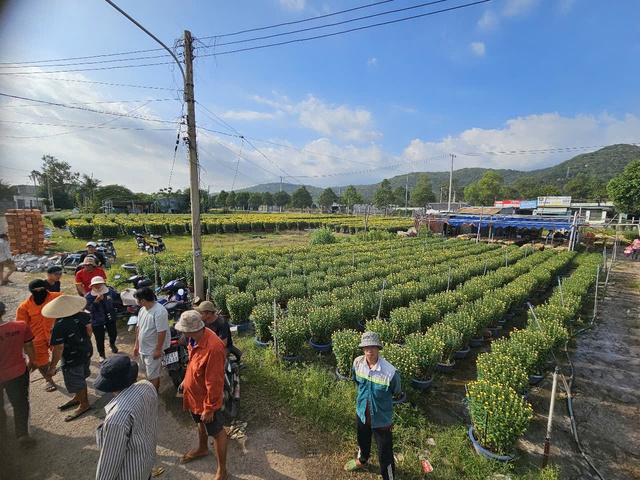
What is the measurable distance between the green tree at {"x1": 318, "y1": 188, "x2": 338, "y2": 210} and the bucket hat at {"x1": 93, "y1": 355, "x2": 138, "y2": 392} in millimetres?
105599

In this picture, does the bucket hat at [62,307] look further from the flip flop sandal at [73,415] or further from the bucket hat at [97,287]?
the flip flop sandal at [73,415]

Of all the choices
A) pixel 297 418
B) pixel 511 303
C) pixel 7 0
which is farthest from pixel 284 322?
pixel 511 303

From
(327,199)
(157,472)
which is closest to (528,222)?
(157,472)

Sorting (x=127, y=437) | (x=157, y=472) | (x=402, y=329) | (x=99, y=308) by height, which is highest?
(x=127, y=437)

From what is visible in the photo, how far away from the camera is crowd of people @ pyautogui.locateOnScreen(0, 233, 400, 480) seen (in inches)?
93.4

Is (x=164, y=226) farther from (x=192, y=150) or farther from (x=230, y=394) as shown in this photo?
(x=230, y=394)

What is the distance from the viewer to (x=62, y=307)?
4.14 metres

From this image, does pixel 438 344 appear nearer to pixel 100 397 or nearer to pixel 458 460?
pixel 458 460

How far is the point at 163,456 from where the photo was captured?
150 inches

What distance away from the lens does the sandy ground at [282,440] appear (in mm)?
3639

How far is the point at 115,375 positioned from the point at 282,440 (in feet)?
9.22

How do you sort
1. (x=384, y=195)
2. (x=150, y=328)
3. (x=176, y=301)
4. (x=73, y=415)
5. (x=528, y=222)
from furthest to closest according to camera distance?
(x=384, y=195) → (x=528, y=222) → (x=176, y=301) → (x=73, y=415) → (x=150, y=328)

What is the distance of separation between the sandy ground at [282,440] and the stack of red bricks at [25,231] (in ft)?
45.9

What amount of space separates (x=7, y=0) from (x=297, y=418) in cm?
560
